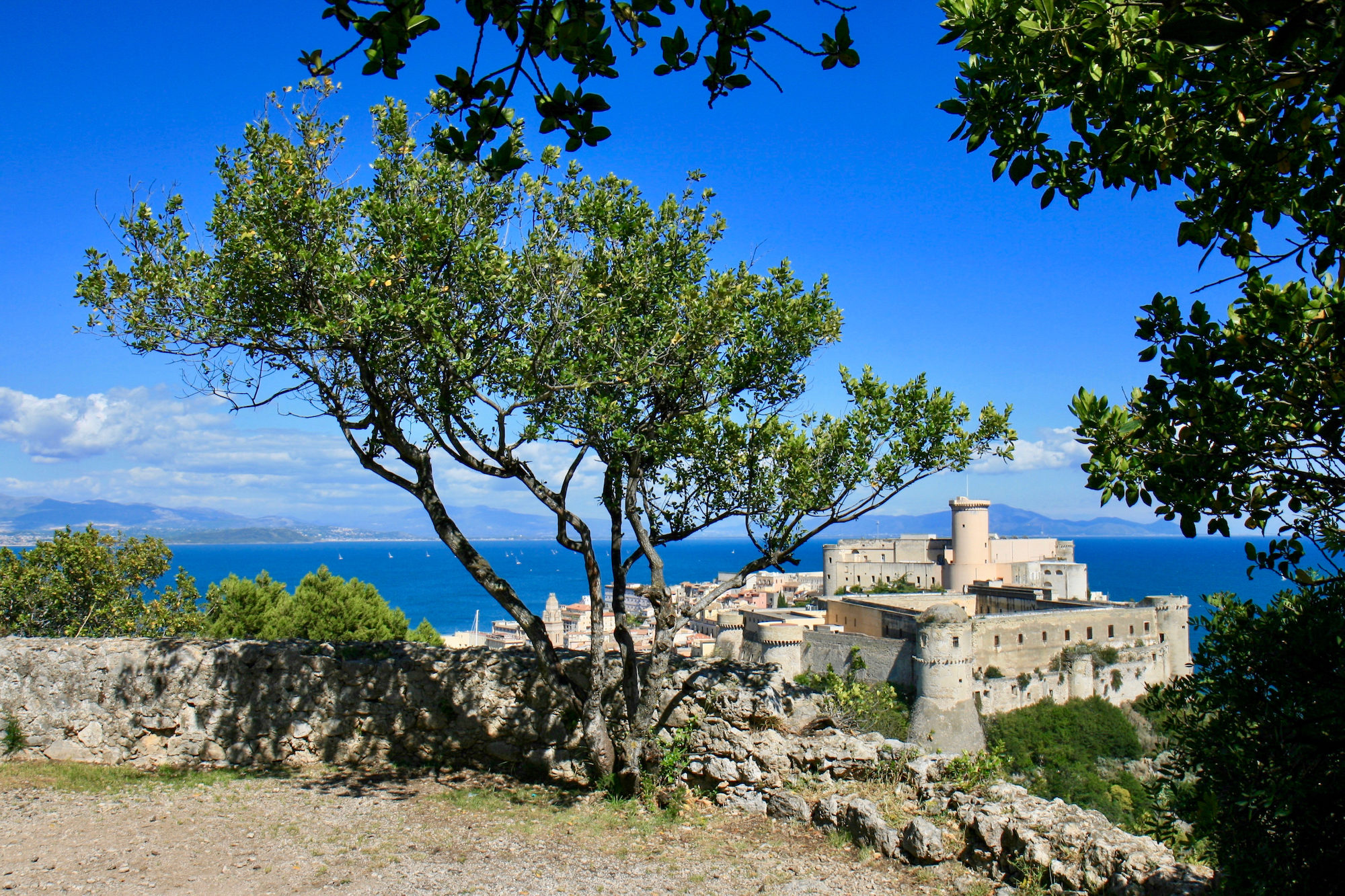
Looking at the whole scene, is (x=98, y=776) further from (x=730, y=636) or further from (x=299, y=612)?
(x=730, y=636)

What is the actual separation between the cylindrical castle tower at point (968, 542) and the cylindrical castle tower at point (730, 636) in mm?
29619

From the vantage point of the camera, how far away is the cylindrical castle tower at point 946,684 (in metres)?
39.8

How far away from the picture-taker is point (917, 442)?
8.07 metres

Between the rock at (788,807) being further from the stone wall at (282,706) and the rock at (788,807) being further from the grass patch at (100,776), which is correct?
the grass patch at (100,776)

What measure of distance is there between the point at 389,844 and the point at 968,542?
7629 centimetres

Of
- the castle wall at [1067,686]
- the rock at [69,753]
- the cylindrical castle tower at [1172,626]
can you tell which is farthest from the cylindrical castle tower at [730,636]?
the rock at [69,753]

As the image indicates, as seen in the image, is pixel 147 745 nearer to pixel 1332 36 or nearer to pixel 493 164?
pixel 493 164

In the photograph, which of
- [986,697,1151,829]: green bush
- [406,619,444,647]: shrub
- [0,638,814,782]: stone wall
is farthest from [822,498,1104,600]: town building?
[0,638,814,782]: stone wall

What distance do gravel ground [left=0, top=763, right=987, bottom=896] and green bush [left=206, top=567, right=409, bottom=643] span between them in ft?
46.5

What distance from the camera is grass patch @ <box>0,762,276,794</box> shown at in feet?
25.3

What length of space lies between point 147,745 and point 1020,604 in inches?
2285

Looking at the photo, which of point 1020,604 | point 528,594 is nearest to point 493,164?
point 1020,604

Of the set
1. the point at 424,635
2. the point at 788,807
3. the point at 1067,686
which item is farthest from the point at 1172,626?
the point at 788,807

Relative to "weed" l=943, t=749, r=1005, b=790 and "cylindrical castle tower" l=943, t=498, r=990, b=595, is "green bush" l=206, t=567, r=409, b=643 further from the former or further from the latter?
"cylindrical castle tower" l=943, t=498, r=990, b=595
